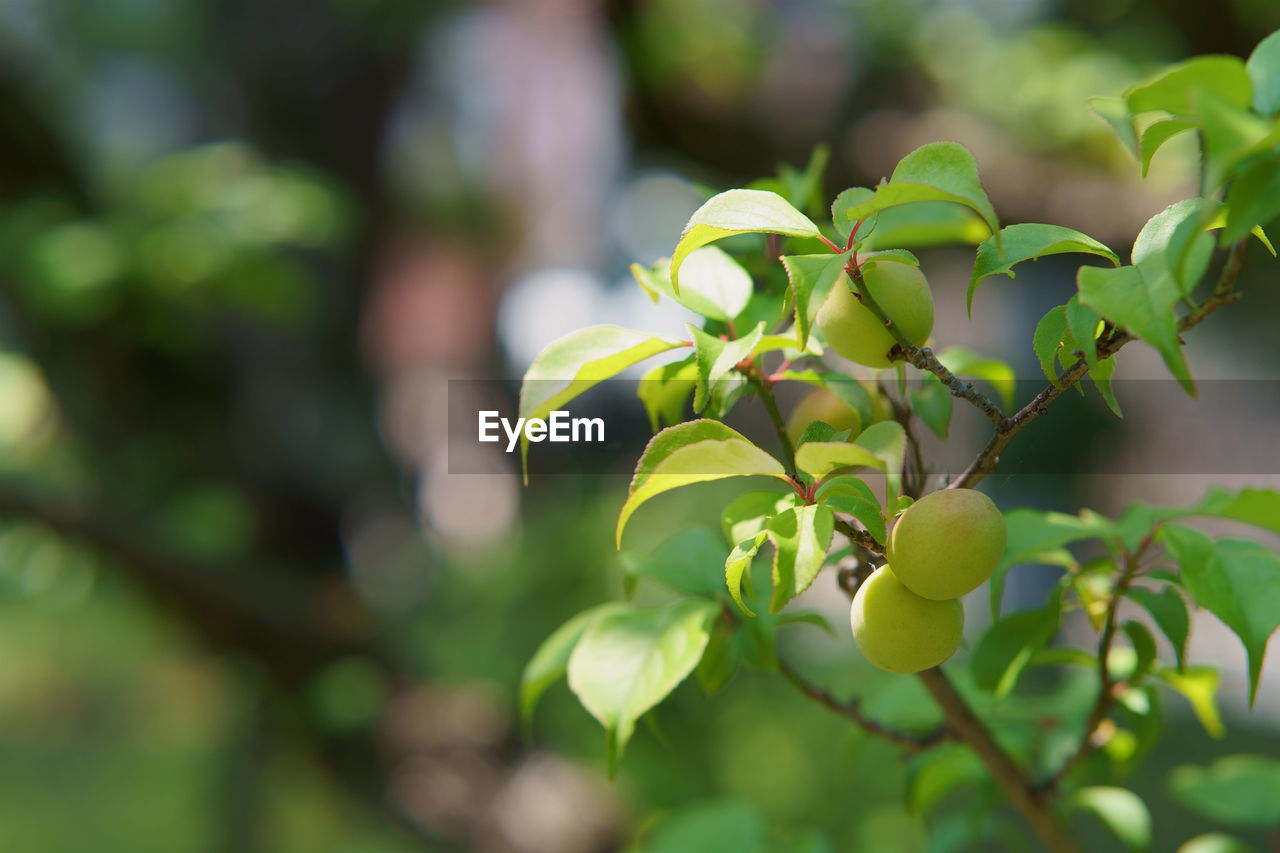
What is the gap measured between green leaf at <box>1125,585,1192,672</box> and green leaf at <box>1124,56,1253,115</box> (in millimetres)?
158

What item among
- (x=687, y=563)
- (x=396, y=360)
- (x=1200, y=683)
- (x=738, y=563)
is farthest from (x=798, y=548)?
(x=396, y=360)

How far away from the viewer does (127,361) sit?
→ 3.68 feet

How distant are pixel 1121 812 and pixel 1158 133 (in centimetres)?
26

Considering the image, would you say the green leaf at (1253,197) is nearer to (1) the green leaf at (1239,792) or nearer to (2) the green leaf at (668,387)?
(2) the green leaf at (668,387)

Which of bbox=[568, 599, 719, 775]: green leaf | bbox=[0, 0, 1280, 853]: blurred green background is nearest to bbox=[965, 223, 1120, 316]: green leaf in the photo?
bbox=[568, 599, 719, 775]: green leaf

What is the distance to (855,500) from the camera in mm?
233

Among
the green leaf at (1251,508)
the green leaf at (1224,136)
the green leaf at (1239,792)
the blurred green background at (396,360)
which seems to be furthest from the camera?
the blurred green background at (396,360)

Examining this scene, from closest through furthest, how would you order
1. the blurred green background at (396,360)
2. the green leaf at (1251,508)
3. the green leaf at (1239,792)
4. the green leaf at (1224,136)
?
the green leaf at (1224,136) < the green leaf at (1251,508) < the green leaf at (1239,792) < the blurred green background at (396,360)

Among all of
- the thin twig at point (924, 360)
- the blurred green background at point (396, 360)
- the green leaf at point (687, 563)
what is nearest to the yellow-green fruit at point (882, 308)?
the thin twig at point (924, 360)

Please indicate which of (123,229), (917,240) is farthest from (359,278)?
(917,240)

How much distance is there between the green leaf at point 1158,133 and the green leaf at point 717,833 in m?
0.34

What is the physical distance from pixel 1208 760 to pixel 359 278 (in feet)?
4.79

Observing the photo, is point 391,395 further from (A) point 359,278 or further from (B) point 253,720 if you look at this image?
(B) point 253,720

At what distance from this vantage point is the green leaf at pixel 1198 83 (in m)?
0.19
